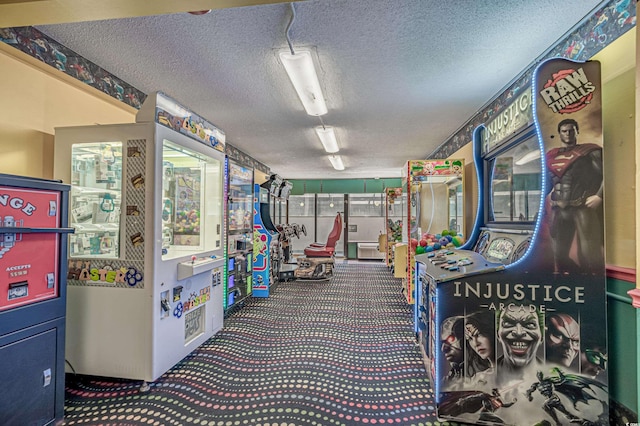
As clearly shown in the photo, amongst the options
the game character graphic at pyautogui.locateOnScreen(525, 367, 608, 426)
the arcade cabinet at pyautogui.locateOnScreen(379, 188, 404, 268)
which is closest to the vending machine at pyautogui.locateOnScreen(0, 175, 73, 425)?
the game character graphic at pyautogui.locateOnScreen(525, 367, 608, 426)

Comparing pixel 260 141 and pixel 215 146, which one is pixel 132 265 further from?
pixel 260 141

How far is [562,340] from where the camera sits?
68.1 inches

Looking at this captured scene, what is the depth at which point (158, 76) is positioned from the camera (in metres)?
2.88

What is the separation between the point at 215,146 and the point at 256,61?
100 centimetres

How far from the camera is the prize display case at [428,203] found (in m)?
4.00

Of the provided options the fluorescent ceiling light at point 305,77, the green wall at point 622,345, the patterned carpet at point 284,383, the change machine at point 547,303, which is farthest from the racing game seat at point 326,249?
the green wall at point 622,345

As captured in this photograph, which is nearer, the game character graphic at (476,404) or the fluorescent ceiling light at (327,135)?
the game character graphic at (476,404)

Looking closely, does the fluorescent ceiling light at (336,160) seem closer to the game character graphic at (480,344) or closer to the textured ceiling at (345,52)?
the textured ceiling at (345,52)

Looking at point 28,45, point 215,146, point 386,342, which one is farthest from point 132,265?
point 386,342

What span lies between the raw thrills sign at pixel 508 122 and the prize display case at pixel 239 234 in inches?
116

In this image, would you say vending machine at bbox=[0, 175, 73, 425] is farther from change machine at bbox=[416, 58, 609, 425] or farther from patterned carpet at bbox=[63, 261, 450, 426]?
change machine at bbox=[416, 58, 609, 425]

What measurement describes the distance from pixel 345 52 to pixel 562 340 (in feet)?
8.44

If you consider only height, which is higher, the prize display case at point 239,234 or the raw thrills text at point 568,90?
the raw thrills text at point 568,90

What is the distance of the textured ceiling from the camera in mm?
1956
